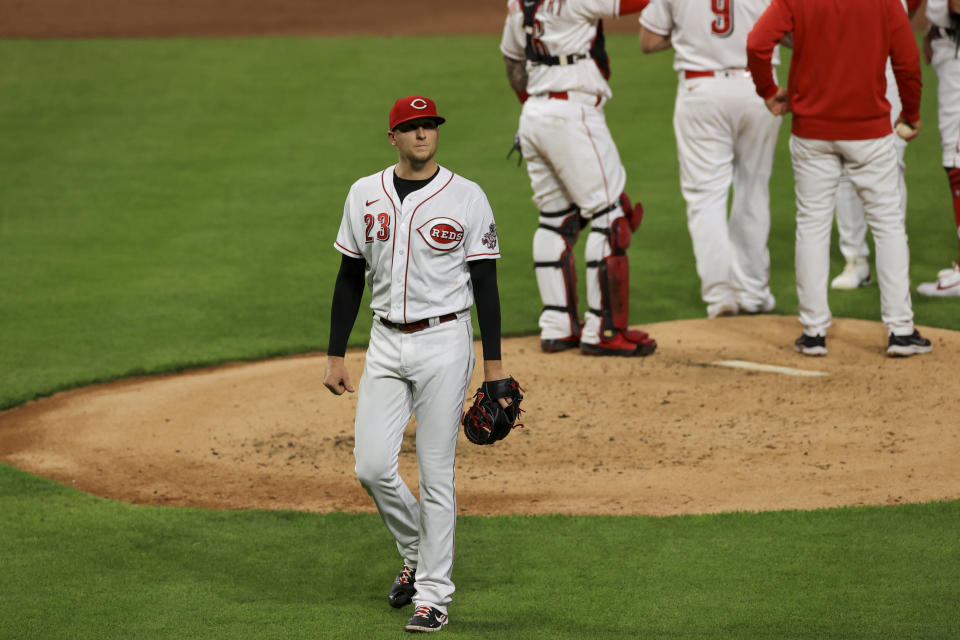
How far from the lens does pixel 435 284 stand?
4445 millimetres

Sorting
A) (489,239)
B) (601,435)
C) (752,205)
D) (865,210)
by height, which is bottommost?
(601,435)

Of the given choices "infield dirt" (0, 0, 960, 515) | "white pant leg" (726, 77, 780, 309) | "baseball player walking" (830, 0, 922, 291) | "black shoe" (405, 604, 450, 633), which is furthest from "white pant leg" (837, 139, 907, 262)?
"black shoe" (405, 604, 450, 633)

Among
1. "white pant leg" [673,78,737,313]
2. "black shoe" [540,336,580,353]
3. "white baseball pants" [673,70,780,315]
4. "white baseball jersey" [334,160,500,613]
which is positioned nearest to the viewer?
"white baseball jersey" [334,160,500,613]

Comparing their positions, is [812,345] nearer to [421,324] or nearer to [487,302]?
[487,302]

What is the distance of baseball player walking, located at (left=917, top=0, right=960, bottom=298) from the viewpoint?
8766mm

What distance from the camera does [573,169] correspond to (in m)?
7.88

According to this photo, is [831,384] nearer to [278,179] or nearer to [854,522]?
[854,522]

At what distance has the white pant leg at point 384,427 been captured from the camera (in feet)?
14.5

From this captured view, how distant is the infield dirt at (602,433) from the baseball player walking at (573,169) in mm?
269

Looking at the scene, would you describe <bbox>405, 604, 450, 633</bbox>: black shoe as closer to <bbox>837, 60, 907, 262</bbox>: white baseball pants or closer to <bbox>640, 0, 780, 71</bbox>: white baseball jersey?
<bbox>640, 0, 780, 71</bbox>: white baseball jersey

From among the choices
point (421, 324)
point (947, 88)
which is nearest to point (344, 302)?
point (421, 324)

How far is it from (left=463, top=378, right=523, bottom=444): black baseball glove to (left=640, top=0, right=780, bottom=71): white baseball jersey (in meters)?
4.44

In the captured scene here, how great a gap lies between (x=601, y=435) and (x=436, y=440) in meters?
2.19

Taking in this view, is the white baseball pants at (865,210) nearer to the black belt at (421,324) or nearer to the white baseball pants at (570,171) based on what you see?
the white baseball pants at (570,171)
